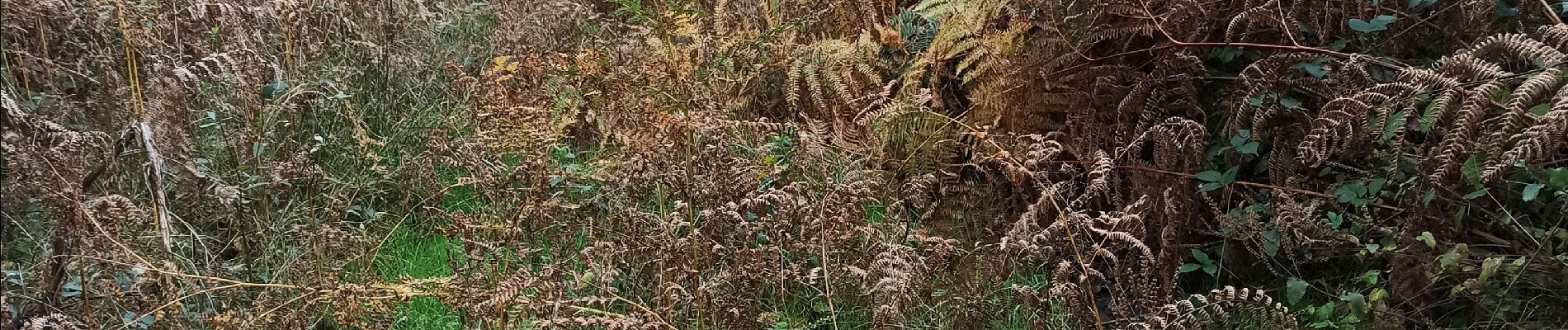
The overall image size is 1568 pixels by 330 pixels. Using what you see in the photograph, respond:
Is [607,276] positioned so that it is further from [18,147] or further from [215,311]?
[18,147]

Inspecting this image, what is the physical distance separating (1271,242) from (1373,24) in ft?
1.98

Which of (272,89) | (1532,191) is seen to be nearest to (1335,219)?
(1532,191)

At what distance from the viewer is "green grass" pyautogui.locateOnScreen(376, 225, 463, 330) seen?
9.14 ft

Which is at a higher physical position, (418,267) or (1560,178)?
(1560,178)

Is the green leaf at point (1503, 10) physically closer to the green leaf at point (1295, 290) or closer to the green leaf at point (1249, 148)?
the green leaf at point (1249, 148)

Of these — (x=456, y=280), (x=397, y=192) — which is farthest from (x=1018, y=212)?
(x=397, y=192)

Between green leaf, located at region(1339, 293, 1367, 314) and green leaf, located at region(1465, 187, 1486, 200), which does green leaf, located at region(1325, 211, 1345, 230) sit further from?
green leaf, located at region(1465, 187, 1486, 200)

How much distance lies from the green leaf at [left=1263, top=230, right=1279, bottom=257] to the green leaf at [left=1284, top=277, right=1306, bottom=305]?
9cm

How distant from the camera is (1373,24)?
8.40 ft

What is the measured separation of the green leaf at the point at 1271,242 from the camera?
2717 millimetres

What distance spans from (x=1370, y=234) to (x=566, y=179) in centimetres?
234

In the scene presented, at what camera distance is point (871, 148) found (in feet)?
11.9

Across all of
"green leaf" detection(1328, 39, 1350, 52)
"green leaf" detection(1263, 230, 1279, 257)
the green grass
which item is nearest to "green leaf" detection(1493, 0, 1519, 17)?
"green leaf" detection(1328, 39, 1350, 52)

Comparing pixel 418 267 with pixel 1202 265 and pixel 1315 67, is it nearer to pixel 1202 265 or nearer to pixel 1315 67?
pixel 1202 265
